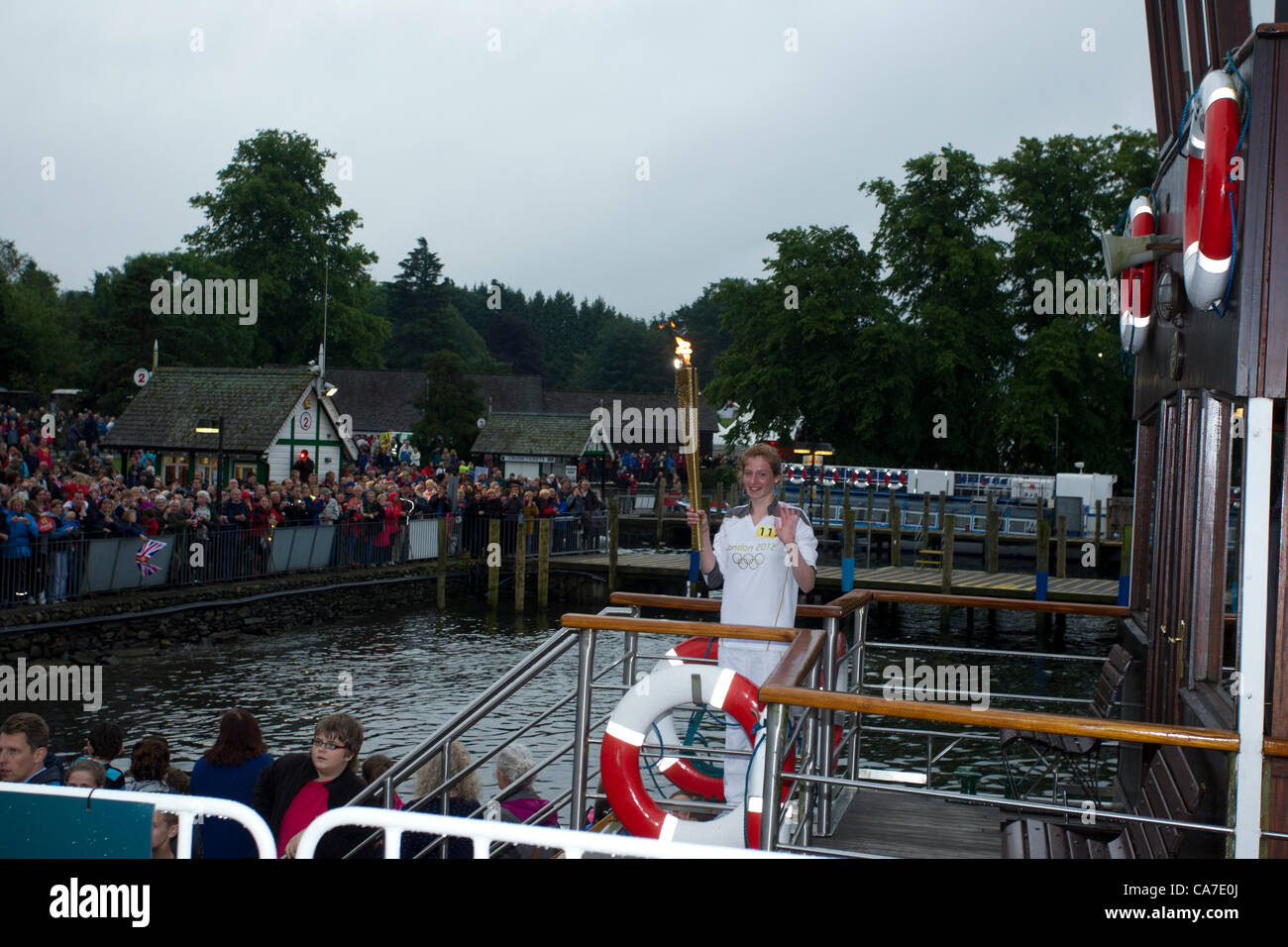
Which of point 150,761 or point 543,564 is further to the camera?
point 543,564

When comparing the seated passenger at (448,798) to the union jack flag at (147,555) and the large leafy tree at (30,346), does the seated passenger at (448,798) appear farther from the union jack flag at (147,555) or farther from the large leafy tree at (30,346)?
the large leafy tree at (30,346)

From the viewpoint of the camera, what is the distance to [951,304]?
4859 cm

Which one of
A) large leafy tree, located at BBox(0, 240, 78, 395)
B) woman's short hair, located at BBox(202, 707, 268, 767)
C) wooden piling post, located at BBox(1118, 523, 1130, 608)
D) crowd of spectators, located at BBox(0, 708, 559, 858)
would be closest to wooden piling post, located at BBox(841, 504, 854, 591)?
wooden piling post, located at BBox(1118, 523, 1130, 608)

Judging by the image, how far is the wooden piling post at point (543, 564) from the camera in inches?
1228

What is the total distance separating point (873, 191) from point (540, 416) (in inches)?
677

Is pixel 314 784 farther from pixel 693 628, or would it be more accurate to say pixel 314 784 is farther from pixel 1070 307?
pixel 1070 307

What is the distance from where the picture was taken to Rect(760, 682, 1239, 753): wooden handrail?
171 inches

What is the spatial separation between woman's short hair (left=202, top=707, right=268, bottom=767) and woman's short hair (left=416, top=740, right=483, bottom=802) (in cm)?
100

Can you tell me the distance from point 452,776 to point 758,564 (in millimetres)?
2146

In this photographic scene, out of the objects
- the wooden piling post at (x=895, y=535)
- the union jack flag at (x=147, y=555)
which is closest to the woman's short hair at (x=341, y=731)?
the union jack flag at (x=147, y=555)

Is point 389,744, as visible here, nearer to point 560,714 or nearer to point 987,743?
point 560,714

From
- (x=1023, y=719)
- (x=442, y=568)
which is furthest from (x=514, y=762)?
(x=442, y=568)

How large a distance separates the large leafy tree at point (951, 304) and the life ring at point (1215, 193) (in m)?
42.8
